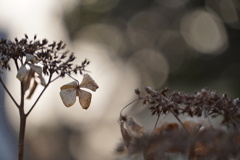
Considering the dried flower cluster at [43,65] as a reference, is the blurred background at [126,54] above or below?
above

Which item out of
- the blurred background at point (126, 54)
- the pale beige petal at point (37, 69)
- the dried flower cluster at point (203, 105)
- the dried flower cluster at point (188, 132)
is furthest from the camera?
the blurred background at point (126, 54)

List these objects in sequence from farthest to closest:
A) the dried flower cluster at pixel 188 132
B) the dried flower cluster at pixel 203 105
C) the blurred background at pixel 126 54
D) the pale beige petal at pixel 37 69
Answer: the blurred background at pixel 126 54 → the pale beige petal at pixel 37 69 → the dried flower cluster at pixel 203 105 → the dried flower cluster at pixel 188 132

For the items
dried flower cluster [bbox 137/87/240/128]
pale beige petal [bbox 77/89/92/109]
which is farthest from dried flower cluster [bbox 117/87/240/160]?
pale beige petal [bbox 77/89/92/109]

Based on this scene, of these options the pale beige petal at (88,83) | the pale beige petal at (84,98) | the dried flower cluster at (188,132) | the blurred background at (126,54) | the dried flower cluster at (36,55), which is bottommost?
the dried flower cluster at (188,132)

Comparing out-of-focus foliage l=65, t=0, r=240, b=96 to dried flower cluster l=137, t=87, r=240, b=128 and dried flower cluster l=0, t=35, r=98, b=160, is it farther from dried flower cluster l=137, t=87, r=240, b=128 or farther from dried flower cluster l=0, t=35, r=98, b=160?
dried flower cluster l=137, t=87, r=240, b=128

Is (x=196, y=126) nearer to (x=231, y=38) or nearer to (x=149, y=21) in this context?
(x=231, y=38)

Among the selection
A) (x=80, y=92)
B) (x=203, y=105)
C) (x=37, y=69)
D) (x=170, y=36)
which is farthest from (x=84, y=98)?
(x=170, y=36)

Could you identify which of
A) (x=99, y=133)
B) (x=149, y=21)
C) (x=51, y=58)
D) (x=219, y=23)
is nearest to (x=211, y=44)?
(x=219, y=23)

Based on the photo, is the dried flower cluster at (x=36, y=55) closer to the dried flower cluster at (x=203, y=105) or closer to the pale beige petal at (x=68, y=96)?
the pale beige petal at (x=68, y=96)

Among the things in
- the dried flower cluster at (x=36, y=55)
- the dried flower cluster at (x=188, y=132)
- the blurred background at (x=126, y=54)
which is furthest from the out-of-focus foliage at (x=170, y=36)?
the dried flower cluster at (x=188, y=132)
